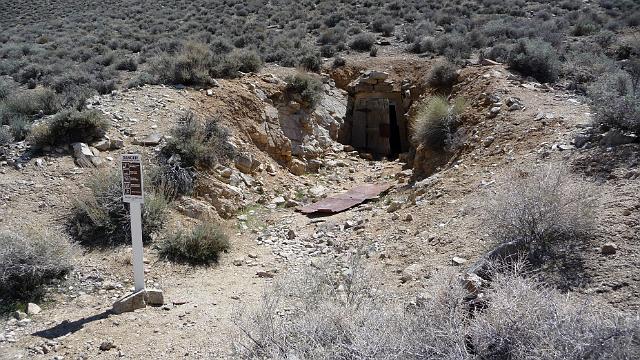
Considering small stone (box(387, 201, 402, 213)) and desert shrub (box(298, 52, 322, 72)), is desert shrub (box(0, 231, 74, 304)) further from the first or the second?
desert shrub (box(298, 52, 322, 72))

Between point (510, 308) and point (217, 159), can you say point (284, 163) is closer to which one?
point (217, 159)

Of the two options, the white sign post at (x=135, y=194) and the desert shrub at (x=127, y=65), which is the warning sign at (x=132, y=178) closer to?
the white sign post at (x=135, y=194)

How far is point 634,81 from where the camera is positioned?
7.05 m

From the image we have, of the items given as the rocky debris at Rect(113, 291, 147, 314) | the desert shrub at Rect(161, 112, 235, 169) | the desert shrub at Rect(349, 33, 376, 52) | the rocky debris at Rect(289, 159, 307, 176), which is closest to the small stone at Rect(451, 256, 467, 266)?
the rocky debris at Rect(113, 291, 147, 314)

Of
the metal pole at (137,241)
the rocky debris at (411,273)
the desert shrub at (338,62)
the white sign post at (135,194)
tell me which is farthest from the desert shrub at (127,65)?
the rocky debris at (411,273)

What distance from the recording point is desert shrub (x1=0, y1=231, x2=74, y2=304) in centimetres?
530

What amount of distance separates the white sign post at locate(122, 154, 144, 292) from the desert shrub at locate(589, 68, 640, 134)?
591 centimetres

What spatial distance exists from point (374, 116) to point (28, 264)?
10339mm

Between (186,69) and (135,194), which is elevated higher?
(186,69)

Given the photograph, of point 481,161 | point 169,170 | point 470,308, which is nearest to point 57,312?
point 169,170

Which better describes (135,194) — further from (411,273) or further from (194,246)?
(411,273)

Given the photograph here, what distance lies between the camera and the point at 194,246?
6.70 m

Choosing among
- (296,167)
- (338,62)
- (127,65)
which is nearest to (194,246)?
(296,167)

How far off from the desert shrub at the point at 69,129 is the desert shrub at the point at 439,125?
238 inches
